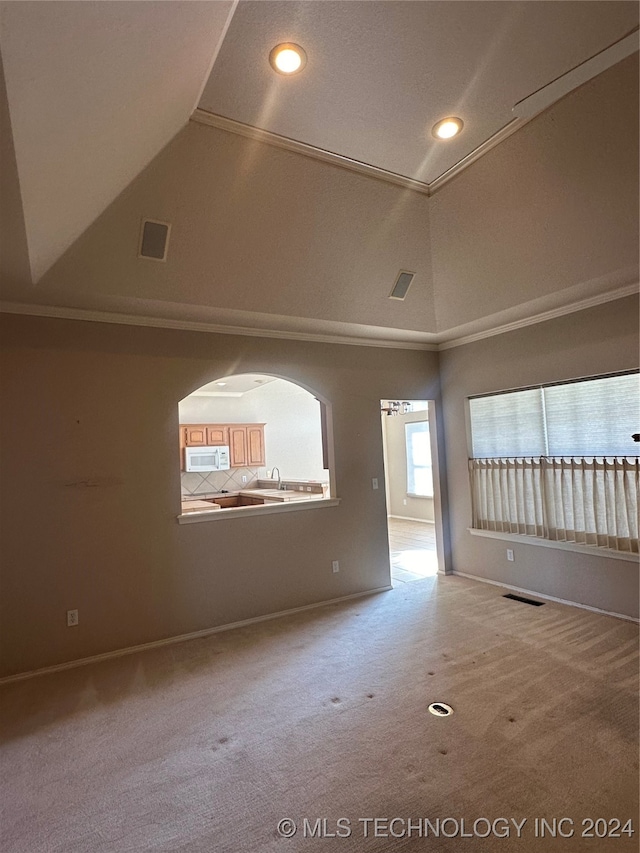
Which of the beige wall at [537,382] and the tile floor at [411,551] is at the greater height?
the beige wall at [537,382]

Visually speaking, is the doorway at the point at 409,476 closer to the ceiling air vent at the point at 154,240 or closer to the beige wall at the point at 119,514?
the beige wall at the point at 119,514

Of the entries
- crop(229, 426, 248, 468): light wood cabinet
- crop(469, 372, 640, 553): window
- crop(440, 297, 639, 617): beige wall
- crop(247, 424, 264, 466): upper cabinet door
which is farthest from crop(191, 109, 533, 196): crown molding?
crop(247, 424, 264, 466): upper cabinet door

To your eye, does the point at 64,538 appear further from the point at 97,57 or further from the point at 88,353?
the point at 97,57

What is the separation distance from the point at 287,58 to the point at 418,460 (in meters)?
7.75

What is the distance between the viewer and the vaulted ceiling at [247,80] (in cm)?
148

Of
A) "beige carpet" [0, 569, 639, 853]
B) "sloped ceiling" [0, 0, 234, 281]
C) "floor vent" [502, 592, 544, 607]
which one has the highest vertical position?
"sloped ceiling" [0, 0, 234, 281]

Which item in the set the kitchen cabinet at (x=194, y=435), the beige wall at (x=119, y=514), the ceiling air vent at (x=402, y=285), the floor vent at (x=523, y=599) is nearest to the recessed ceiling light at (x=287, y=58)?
the ceiling air vent at (x=402, y=285)

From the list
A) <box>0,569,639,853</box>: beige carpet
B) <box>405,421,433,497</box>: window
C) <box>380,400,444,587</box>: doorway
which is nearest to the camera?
<box>0,569,639,853</box>: beige carpet

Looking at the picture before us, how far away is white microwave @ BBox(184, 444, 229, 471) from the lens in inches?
323

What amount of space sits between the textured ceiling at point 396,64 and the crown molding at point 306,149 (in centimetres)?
3

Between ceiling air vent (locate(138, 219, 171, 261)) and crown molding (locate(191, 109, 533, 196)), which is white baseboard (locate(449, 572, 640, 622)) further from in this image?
ceiling air vent (locate(138, 219, 171, 261))

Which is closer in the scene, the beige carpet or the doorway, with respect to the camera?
the beige carpet

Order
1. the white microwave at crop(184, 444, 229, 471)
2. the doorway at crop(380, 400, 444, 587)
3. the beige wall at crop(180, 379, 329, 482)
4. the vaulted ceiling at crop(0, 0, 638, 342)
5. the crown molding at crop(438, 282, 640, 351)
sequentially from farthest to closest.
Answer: the beige wall at crop(180, 379, 329, 482)
the white microwave at crop(184, 444, 229, 471)
the doorway at crop(380, 400, 444, 587)
the crown molding at crop(438, 282, 640, 351)
the vaulted ceiling at crop(0, 0, 638, 342)

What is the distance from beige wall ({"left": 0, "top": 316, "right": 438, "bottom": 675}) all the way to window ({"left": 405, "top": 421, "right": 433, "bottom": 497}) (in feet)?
15.7
